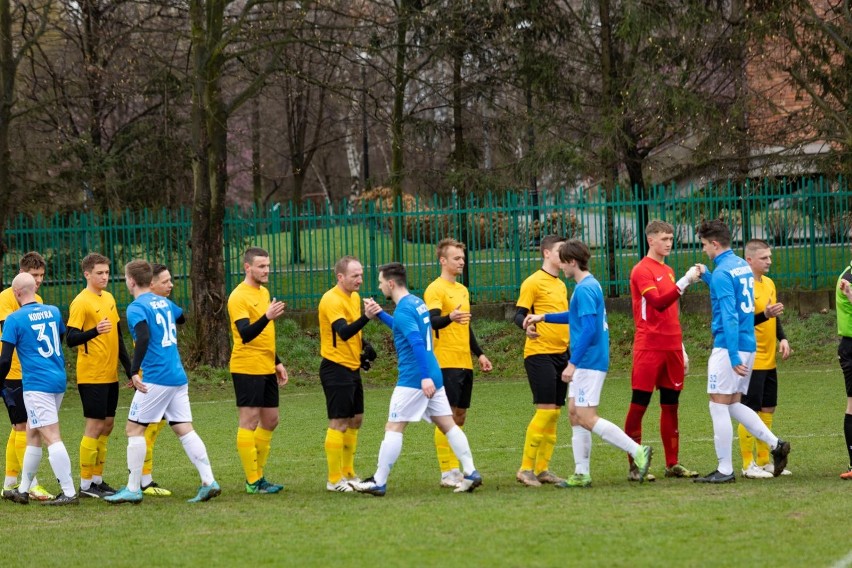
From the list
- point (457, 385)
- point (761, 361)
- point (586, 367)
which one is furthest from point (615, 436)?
point (761, 361)

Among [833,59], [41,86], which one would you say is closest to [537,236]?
[833,59]

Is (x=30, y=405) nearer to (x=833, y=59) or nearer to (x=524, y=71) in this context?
(x=524, y=71)

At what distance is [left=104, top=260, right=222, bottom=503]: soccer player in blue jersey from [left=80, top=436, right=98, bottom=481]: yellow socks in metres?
0.47

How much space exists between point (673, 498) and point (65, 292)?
56.6ft

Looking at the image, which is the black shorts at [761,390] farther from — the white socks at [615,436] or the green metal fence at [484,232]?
the green metal fence at [484,232]

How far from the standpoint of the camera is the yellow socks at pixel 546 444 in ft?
31.8

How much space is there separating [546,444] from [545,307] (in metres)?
1.18

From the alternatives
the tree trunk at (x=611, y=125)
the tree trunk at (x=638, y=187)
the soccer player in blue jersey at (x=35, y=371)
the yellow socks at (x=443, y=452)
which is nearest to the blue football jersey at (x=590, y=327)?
the yellow socks at (x=443, y=452)

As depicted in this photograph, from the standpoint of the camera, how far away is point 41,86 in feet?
80.4

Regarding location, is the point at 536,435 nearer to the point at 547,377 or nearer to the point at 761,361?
the point at 547,377

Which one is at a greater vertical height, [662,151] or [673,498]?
[662,151]

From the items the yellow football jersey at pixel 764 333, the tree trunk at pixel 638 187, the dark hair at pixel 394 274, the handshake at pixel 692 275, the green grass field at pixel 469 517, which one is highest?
Result: the tree trunk at pixel 638 187

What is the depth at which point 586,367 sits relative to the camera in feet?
30.3

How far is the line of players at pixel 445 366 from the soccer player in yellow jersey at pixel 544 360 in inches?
0.5
